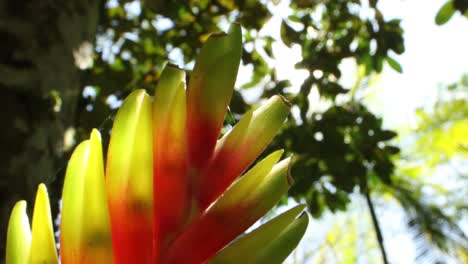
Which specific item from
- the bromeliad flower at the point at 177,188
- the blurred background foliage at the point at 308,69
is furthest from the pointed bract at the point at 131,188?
the blurred background foliage at the point at 308,69

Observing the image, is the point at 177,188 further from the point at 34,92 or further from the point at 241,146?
the point at 34,92

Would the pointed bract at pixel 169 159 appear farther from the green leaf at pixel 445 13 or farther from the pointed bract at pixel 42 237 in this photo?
the green leaf at pixel 445 13

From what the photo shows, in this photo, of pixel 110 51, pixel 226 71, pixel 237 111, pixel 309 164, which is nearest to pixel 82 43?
pixel 237 111

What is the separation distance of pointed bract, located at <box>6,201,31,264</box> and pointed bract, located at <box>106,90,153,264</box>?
0.07 meters

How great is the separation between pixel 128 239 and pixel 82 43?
2.60 feet

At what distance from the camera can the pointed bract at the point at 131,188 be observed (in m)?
0.40

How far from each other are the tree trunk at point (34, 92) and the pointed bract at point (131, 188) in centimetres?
43

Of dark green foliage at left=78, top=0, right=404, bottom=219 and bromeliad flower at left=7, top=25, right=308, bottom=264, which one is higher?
dark green foliage at left=78, top=0, right=404, bottom=219

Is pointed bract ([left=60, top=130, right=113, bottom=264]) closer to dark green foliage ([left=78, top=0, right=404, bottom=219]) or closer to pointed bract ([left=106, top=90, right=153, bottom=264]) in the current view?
pointed bract ([left=106, top=90, right=153, bottom=264])

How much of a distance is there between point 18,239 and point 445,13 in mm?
1446

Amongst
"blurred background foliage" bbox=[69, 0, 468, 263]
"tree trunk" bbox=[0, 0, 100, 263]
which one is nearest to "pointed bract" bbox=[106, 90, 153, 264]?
"tree trunk" bbox=[0, 0, 100, 263]

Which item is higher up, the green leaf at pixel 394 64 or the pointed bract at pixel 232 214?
the green leaf at pixel 394 64

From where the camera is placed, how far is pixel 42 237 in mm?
393

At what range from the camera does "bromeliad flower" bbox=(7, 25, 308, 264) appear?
0.39 metres
